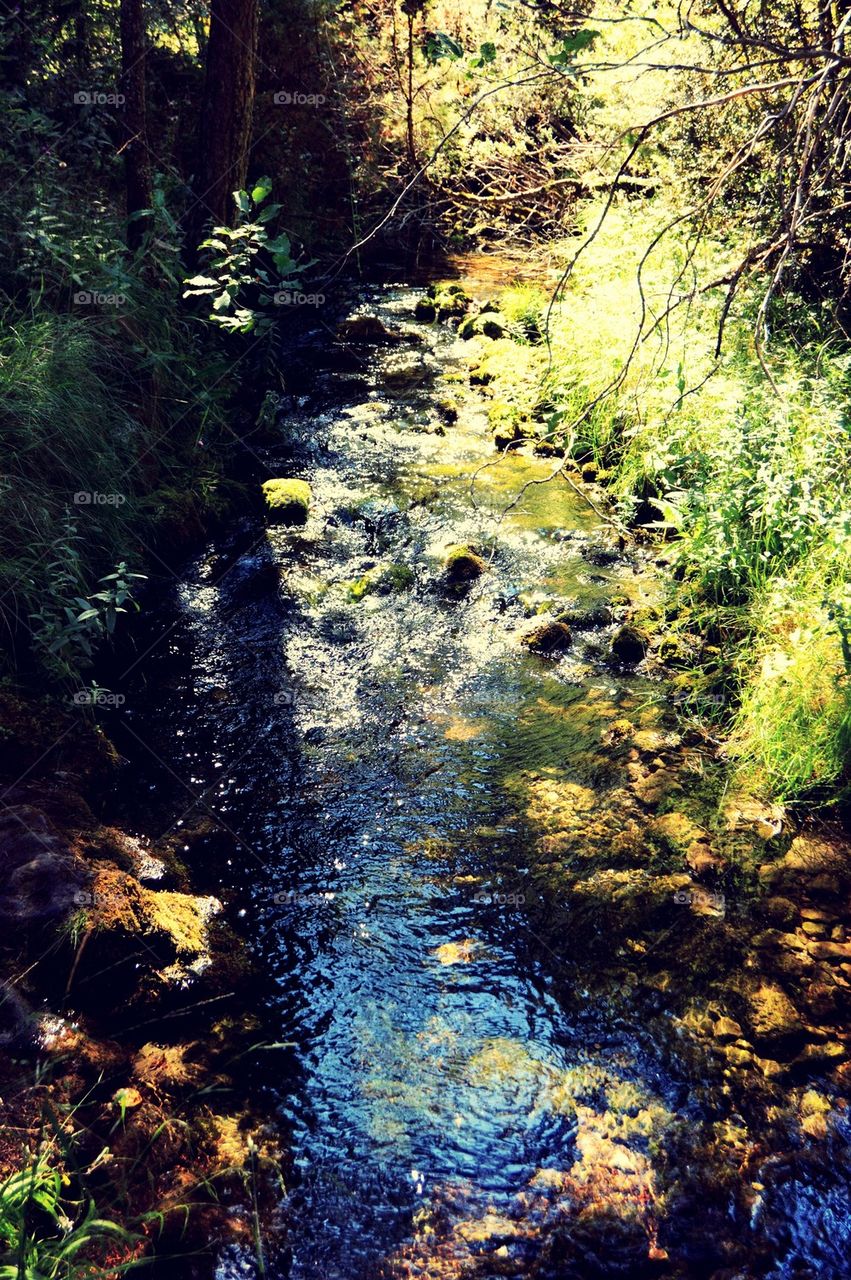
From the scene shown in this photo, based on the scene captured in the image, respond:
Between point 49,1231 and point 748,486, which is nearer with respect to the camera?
point 49,1231

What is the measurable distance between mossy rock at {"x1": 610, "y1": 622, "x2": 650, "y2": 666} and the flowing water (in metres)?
0.14

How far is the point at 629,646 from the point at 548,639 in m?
0.46

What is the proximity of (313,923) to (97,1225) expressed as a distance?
4.53 feet

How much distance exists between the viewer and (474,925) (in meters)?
3.68

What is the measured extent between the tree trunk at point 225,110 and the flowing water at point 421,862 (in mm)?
2260

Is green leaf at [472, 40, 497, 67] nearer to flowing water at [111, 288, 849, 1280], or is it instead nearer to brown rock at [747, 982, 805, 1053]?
flowing water at [111, 288, 849, 1280]

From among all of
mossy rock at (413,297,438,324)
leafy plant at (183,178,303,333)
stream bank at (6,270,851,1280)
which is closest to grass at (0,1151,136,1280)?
stream bank at (6,270,851,1280)

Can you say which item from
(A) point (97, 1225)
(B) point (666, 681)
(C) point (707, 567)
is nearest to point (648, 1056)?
(A) point (97, 1225)

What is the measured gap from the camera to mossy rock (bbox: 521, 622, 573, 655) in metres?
5.30

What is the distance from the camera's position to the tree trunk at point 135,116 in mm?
6414

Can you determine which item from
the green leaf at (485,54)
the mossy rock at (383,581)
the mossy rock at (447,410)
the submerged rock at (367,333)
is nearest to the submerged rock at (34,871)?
the mossy rock at (383,581)

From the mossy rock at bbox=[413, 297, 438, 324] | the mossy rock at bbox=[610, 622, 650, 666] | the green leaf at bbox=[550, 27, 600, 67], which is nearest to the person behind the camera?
the green leaf at bbox=[550, 27, 600, 67]

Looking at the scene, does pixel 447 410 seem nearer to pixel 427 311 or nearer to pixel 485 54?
pixel 427 311

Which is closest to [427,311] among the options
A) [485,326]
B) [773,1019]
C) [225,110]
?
[485,326]
